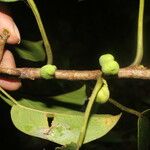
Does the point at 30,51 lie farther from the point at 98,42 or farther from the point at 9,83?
the point at 98,42

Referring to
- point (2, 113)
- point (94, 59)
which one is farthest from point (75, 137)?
point (94, 59)

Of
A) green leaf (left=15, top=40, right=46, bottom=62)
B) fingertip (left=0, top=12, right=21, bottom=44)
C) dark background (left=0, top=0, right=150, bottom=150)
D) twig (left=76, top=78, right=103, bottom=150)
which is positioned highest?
dark background (left=0, top=0, right=150, bottom=150)

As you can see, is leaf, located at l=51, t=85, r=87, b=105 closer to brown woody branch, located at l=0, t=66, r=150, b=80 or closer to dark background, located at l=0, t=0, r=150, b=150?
brown woody branch, located at l=0, t=66, r=150, b=80

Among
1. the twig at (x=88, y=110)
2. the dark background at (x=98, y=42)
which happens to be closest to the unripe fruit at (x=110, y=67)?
the twig at (x=88, y=110)

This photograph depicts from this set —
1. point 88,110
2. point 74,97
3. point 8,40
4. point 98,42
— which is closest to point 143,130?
point 88,110

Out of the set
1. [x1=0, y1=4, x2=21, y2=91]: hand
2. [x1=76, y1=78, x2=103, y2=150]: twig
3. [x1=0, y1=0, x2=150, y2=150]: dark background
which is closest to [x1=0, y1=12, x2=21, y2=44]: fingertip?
[x1=0, y1=4, x2=21, y2=91]: hand
